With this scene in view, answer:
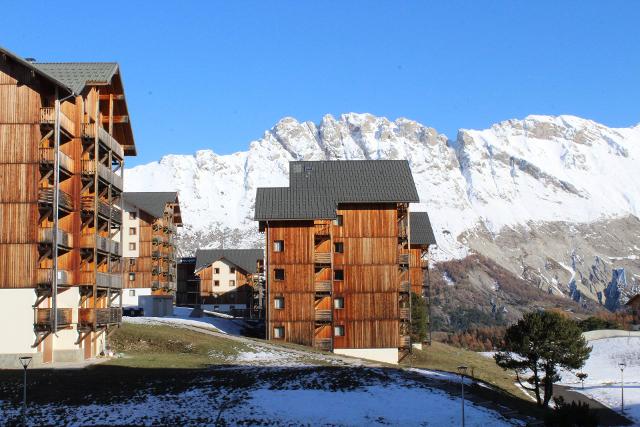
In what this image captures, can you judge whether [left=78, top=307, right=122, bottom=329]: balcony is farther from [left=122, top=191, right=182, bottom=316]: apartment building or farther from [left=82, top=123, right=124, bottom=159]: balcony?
[left=122, top=191, right=182, bottom=316]: apartment building

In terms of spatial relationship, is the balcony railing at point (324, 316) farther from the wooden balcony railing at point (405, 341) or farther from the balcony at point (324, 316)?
the wooden balcony railing at point (405, 341)

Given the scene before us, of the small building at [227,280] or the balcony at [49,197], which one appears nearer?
the balcony at [49,197]

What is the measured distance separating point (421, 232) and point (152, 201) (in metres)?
40.4

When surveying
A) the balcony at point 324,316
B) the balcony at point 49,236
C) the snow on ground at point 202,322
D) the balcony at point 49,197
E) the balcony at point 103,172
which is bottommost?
the snow on ground at point 202,322

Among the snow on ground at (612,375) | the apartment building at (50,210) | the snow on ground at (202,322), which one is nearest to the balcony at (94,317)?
the apartment building at (50,210)

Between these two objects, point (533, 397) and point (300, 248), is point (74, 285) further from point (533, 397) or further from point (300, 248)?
point (533, 397)

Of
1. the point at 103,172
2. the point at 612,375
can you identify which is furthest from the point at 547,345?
the point at 612,375

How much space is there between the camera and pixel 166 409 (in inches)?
1626

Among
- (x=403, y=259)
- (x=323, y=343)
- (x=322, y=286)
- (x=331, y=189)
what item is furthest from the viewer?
(x=403, y=259)

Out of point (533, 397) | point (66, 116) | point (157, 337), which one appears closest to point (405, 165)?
point (533, 397)

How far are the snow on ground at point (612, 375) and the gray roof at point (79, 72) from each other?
50026 millimetres

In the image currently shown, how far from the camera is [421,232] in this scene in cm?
10094

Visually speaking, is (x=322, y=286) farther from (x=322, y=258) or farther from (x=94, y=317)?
(x=94, y=317)

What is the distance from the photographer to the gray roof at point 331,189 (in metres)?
76.5
